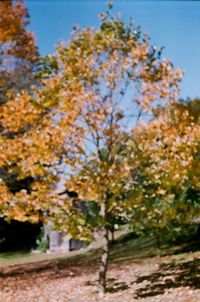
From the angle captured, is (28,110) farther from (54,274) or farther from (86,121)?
(54,274)

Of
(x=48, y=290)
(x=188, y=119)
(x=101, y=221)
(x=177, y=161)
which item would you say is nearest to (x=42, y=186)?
(x=101, y=221)

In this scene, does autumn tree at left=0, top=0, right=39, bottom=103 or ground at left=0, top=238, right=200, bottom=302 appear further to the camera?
autumn tree at left=0, top=0, right=39, bottom=103

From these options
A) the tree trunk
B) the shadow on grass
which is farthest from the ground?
the tree trunk

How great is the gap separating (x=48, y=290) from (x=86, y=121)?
541 centimetres

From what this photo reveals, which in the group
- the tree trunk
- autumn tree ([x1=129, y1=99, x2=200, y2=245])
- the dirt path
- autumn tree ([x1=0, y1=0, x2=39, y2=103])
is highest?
autumn tree ([x1=0, y1=0, x2=39, y2=103])

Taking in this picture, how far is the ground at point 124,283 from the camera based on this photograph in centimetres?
904

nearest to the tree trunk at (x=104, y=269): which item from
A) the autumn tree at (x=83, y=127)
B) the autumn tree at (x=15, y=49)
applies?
the autumn tree at (x=83, y=127)

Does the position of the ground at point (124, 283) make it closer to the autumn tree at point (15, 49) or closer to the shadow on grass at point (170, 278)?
the shadow on grass at point (170, 278)

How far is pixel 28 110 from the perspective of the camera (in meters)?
8.38

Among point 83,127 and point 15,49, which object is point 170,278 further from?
point 15,49

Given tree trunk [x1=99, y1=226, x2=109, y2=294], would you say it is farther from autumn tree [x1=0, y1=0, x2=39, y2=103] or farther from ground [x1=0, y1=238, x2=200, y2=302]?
autumn tree [x1=0, y1=0, x2=39, y2=103]

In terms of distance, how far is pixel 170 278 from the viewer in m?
10.8

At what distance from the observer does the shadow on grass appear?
937 centimetres

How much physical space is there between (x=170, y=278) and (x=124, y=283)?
1.23 metres
